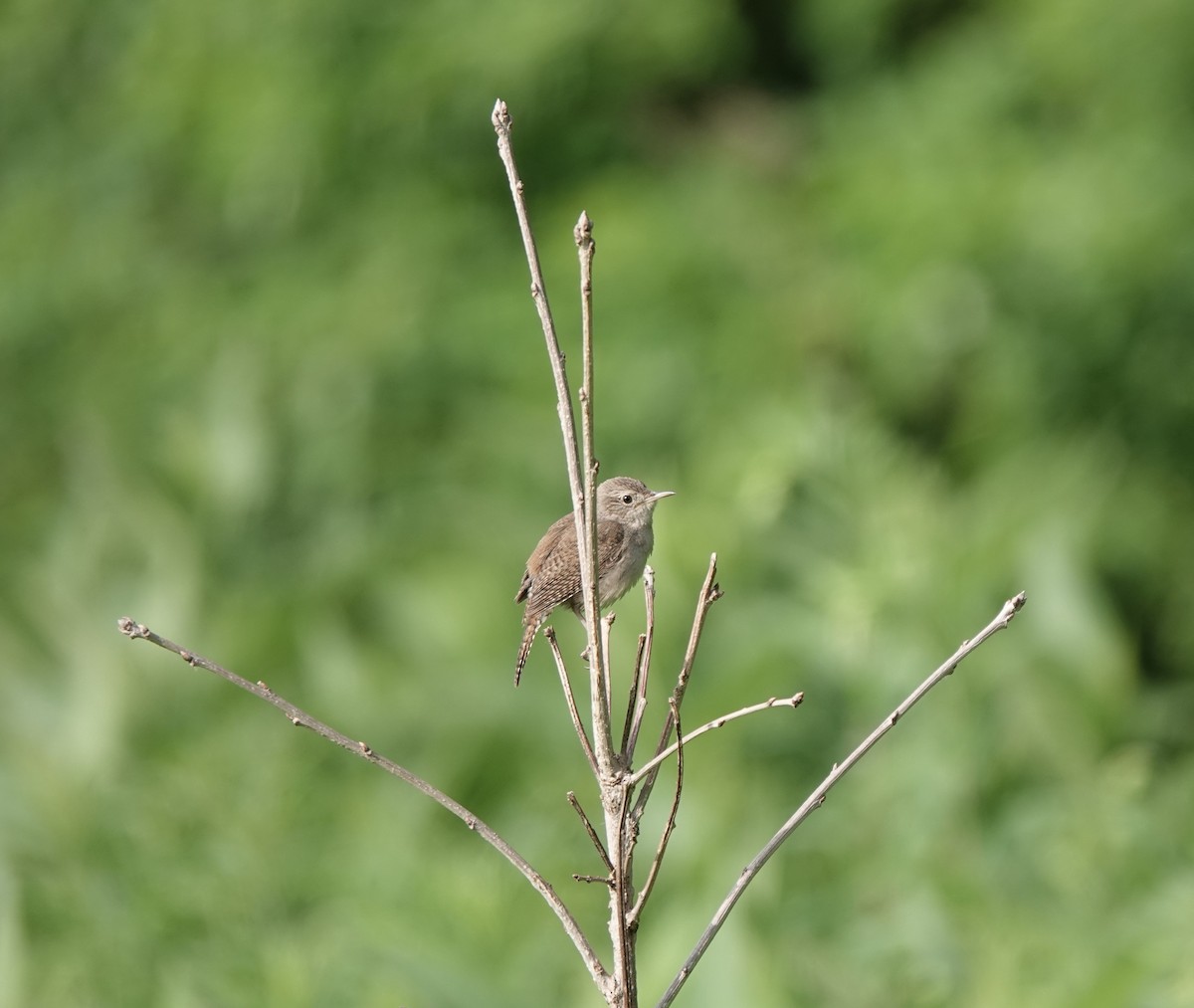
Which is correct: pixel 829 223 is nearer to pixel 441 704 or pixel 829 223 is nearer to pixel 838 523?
pixel 838 523

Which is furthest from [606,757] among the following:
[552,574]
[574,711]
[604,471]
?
[604,471]

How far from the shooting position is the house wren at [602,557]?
9.21 ft

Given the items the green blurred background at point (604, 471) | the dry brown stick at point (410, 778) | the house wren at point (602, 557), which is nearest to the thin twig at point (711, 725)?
the dry brown stick at point (410, 778)

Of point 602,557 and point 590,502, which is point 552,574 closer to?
point 602,557

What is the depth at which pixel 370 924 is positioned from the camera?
489 cm

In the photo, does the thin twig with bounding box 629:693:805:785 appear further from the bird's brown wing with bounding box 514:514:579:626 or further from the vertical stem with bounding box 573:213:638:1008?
the bird's brown wing with bounding box 514:514:579:626

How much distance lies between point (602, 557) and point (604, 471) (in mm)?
4675

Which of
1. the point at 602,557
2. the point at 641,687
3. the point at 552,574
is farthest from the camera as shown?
the point at 602,557

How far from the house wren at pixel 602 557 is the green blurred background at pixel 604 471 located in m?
1.42

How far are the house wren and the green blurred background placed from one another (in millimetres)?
1418

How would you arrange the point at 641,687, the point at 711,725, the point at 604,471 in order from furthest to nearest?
the point at 604,471, the point at 641,687, the point at 711,725

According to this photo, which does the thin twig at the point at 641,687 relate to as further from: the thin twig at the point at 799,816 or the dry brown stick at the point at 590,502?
the thin twig at the point at 799,816

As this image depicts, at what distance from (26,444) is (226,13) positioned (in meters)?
2.95

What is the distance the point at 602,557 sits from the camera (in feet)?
10.2
